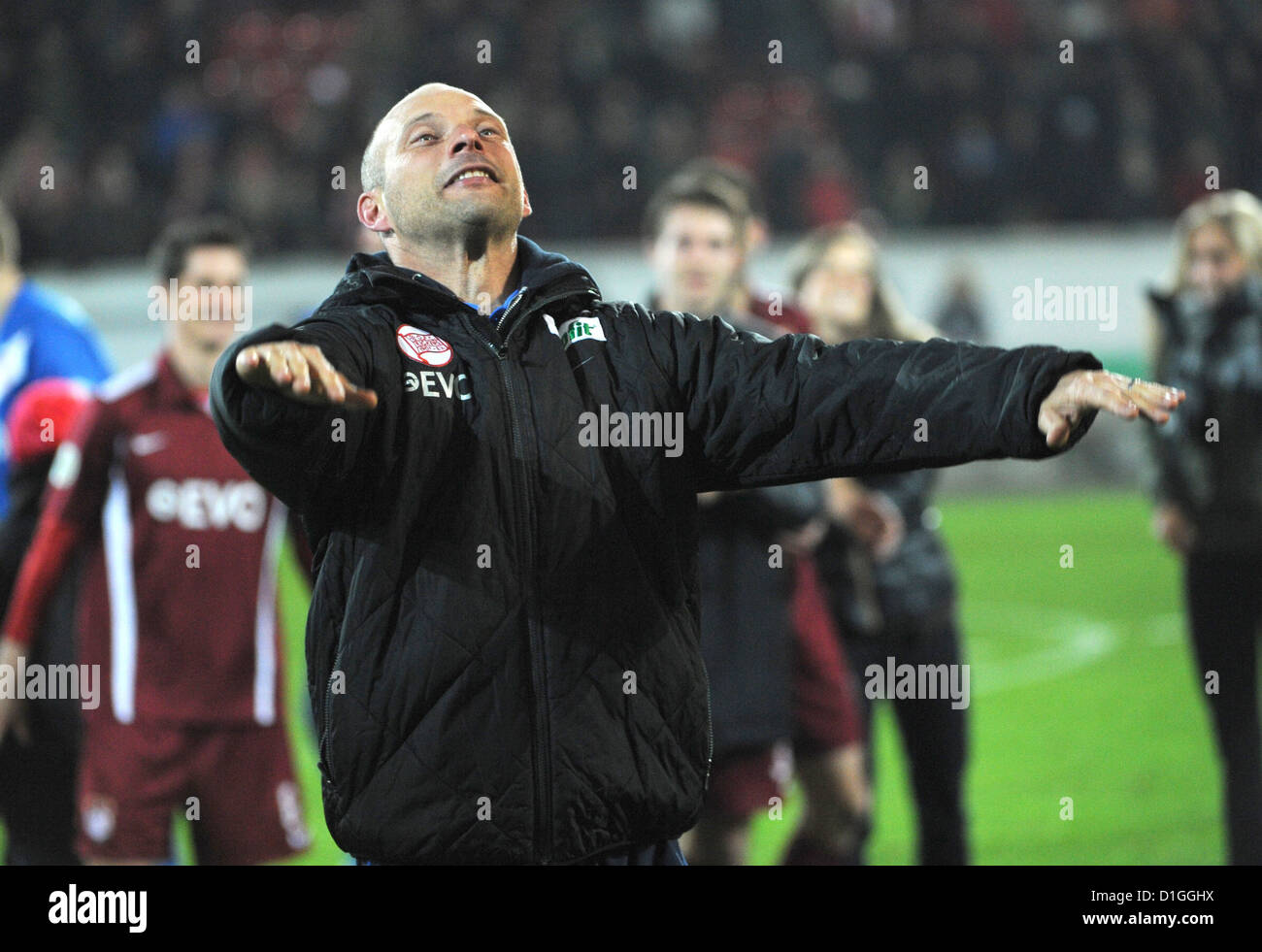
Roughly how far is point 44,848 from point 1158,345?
4009 millimetres

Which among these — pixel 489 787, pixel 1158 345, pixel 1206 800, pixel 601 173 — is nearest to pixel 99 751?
pixel 489 787

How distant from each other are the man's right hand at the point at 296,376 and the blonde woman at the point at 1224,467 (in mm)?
4073

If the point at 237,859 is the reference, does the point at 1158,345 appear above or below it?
above

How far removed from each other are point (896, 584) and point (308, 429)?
3.40 m

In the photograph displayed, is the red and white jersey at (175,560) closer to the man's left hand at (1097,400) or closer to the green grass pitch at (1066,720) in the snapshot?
the green grass pitch at (1066,720)

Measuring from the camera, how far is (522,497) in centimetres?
271

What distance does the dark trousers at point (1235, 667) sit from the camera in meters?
5.73

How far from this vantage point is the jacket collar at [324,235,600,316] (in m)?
2.80

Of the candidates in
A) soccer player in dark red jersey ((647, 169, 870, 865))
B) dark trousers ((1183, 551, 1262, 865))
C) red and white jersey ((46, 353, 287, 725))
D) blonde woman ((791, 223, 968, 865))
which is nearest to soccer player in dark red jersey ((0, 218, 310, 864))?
red and white jersey ((46, 353, 287, 725))

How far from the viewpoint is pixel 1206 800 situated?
6.97 metres

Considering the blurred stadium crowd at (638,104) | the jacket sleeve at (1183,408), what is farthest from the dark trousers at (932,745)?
the blurred stadium crowd at (638,104)

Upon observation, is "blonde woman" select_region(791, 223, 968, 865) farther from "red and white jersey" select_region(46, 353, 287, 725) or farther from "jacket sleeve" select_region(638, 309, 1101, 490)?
"jacket sleeve" select_region(638, 309, 1101, 490)

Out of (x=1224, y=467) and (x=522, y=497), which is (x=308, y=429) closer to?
(x=522, y=497)
